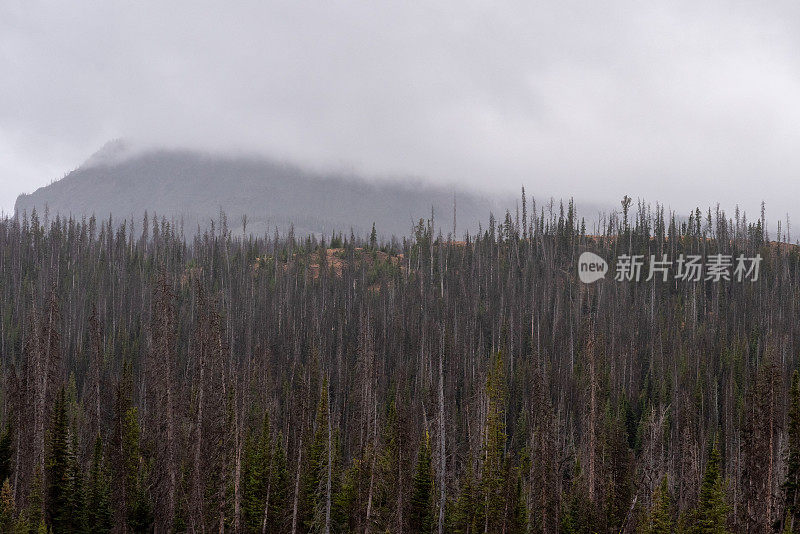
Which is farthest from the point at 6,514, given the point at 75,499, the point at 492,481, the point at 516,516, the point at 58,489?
the point at 516,516

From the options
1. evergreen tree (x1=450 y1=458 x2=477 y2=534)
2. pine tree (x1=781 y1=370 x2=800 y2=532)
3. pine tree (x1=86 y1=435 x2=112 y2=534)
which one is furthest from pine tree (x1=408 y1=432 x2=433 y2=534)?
pine tree (x1=781 y1=370 x2=800 y2=532)

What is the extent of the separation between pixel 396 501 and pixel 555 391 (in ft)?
154

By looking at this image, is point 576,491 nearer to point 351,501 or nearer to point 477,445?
point 477,445

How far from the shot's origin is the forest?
40.1 m

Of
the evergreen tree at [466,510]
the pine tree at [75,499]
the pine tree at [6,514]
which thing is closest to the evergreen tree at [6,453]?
the pine tree at [75,499]

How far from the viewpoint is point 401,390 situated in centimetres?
7144

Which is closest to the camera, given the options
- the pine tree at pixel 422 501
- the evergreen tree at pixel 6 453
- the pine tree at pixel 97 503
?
the pine tree at pixel 97 503

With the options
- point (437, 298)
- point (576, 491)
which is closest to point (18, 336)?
point (437, 298)

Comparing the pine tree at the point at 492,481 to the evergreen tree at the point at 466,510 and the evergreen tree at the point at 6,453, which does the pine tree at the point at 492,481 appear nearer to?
the evergreen tree at the point at 466,510

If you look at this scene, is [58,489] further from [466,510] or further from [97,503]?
[466,510]

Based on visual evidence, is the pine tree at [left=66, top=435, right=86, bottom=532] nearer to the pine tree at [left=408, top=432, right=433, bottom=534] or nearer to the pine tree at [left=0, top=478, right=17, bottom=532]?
the pine tree at [left=0, top=478, right=17, bottom=532]

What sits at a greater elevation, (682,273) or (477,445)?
(682,273)

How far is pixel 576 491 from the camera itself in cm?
5316

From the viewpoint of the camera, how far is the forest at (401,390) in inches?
1580
